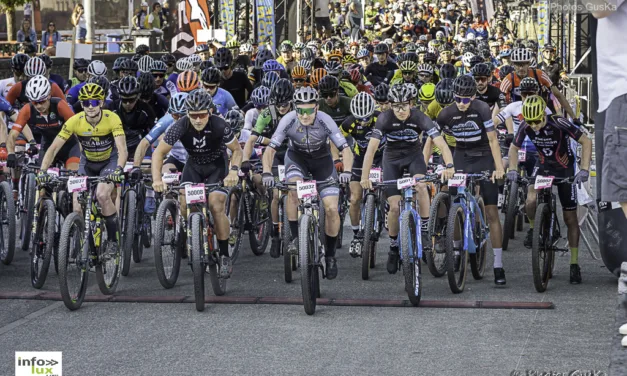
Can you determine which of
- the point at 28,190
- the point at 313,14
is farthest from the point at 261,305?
the point at 313,14

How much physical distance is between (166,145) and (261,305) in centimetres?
173

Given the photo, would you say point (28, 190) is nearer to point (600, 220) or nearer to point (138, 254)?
point (138, 254)

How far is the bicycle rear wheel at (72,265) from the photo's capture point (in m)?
10.1

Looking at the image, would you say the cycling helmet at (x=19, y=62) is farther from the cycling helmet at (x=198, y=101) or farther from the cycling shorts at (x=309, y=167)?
the cycling helmet at (x=198, y=101)

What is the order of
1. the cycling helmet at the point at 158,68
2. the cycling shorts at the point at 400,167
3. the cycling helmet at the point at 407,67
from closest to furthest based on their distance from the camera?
the cycling shorts at the point at 400,167
the cycling helmet at the point at 158,68
the cycling helmet at the point at 407,67

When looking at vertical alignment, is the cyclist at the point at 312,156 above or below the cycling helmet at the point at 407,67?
below

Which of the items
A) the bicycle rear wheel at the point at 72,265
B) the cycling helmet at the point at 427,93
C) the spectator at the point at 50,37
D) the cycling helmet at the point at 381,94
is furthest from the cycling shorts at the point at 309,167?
the spectator at the point at 50,37

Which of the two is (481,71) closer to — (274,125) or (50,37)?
(274,125)

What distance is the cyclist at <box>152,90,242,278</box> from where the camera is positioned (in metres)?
11.0

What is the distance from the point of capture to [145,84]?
1453cm

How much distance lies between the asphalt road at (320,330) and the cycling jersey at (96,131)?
1334mm

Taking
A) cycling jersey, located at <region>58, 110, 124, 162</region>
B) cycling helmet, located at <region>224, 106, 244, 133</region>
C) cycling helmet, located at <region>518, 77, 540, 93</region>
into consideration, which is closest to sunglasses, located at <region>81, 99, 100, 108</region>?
cycling jersey, located at <region>58, 110, 124, 162</region>

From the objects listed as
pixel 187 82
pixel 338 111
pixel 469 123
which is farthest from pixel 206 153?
pixel 338 111

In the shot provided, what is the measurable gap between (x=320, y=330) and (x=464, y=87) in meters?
3.72
